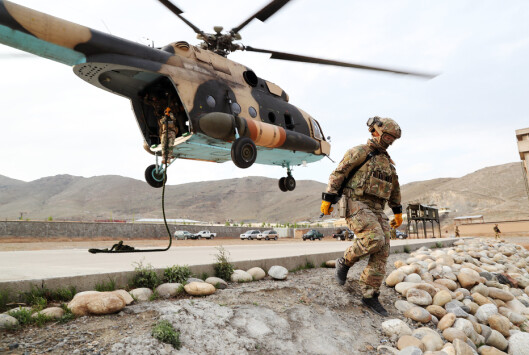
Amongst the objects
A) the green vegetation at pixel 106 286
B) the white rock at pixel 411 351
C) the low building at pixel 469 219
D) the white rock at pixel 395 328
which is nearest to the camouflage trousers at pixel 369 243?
the white rock at pixel 395 328

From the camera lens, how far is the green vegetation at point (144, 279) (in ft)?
11.9

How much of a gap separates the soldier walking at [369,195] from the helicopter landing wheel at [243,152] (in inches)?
159

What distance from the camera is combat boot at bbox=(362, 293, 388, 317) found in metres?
4.17

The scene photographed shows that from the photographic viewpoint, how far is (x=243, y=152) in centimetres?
830

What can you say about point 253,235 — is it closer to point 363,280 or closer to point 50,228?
point 50,228

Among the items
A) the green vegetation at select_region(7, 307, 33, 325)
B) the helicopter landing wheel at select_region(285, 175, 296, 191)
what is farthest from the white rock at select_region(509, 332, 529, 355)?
the helicopter landing wheel at select_region(285, 175, 296, 191)

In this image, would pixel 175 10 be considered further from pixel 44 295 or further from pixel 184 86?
pixel 44 295

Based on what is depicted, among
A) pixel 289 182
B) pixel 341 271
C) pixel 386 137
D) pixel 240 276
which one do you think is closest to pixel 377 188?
pixel 386 137

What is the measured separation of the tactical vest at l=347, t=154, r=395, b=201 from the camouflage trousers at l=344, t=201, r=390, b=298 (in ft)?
0.59

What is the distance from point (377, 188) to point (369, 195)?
0.46 ft

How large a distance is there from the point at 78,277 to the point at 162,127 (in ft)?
17.2

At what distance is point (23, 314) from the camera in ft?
8.41

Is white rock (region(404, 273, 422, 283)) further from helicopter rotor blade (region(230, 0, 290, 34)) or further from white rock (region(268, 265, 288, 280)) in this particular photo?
helicopter rotor blade (region(230, 0, 290, 34))

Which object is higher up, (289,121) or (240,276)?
(289,121)
